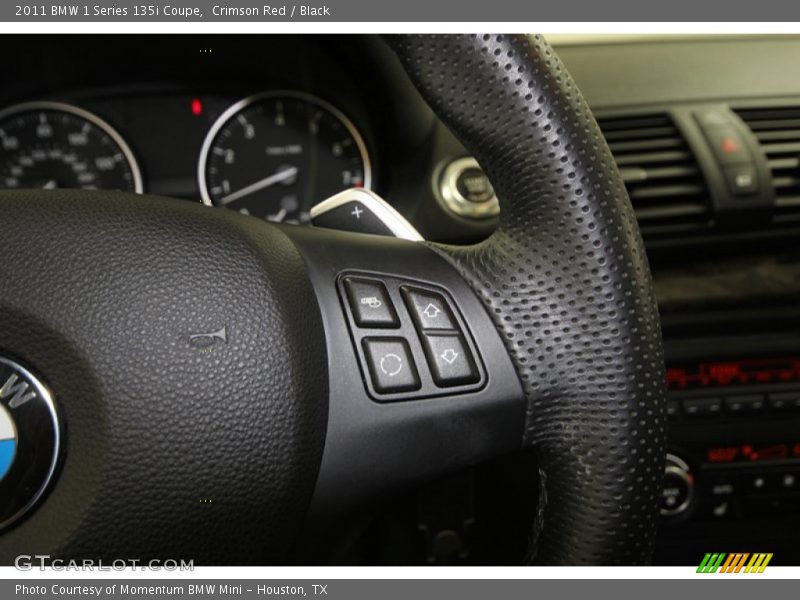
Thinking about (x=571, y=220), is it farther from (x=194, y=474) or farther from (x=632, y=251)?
(x=194, y=474)

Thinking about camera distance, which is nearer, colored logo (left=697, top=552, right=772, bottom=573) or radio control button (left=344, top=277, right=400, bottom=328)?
radio control button (left=344, top=277, right=400, bottom=328)

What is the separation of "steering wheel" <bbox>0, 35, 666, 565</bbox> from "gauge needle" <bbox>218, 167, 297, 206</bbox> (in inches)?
25.1

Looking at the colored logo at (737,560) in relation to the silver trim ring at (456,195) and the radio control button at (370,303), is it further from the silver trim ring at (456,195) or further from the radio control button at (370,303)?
the radio control button at (370,303)

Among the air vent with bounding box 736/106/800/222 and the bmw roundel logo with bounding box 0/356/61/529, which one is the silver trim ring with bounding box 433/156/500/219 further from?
the bmw roundel logo with bounding box 0/356/61/529

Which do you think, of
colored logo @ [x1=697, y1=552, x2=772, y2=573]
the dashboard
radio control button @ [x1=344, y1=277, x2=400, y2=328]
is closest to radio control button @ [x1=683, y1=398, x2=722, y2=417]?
the dashboard

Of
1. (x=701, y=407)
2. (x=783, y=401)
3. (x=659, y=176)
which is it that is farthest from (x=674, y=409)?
(x=659, y=176)

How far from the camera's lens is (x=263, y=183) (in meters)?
1.19

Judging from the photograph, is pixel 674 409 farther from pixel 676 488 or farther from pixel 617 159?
pixel 617 159

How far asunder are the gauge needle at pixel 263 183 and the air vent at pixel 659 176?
1.53 feet

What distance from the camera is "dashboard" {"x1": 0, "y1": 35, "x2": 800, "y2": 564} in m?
1.02

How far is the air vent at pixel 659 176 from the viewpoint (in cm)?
101

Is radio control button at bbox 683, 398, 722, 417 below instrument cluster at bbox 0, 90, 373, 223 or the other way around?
below

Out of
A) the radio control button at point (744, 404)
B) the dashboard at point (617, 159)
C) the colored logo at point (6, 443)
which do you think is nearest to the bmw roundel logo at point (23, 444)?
the colored logo at point (6, 443)

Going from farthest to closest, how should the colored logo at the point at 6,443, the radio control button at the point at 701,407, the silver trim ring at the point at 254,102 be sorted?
1. the silver trim ring at the point at 254,102
2. the radio control button at the point at 701,407
3. the colored logo at the point at 6,443
